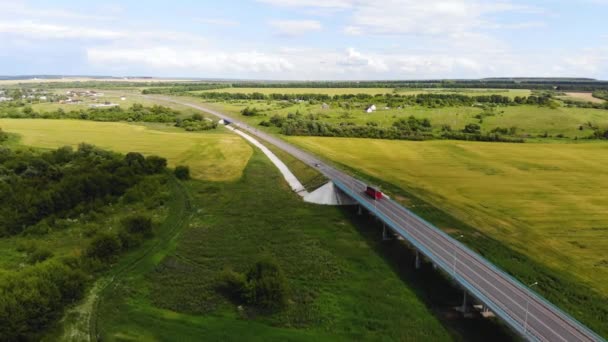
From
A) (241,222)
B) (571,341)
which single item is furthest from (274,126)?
(571,341)

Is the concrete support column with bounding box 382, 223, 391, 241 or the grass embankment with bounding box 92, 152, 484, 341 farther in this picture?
the concrete support column with bounding box 382, 223, 391, 241

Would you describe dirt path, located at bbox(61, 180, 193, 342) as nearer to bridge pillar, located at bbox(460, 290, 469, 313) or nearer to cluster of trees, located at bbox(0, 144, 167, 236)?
cluster of trees, located at bbox(0, 144, 167, 236)

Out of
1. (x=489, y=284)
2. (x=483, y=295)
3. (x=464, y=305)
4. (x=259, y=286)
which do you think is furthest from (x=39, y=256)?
(x=489, y=284)

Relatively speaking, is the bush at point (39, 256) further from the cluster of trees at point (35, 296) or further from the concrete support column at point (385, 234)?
the concrete support column at point (385, 234)

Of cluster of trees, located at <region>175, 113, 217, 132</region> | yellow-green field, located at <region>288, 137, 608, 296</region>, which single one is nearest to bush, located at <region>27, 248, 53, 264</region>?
yellow-green field, located at <region>288, 137, 608, 296</region>

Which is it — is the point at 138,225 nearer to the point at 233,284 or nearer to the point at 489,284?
the point at 233,284

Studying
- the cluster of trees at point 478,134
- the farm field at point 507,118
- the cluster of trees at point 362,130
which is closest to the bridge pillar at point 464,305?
the cluster of trees at point 362,130
